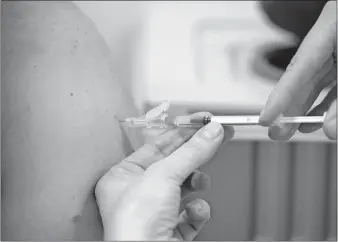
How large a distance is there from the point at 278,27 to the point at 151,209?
0.65 meters

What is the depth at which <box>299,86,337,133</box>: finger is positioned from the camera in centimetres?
59

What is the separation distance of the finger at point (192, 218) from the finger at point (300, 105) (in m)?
0.17

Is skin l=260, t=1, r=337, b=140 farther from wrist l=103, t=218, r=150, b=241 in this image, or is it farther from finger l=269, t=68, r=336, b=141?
wrist l=103, t=218, r=150, b=241

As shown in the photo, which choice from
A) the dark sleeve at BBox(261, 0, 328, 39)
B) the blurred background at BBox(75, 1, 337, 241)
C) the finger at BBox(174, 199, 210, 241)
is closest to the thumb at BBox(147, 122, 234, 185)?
the finger at BBox(174, 199, 210, 241)

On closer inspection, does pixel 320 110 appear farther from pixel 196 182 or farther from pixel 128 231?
pixel 128 231

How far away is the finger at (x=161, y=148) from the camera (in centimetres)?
59

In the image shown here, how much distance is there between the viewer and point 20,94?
0.56 m

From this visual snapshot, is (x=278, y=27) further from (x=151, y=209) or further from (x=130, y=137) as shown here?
(x=151, y=209)

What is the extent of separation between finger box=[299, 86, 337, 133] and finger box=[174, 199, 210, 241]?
0.68ft

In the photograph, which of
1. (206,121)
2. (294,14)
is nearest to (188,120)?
(206,121)

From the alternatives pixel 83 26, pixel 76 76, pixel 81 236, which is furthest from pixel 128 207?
pixel 83 26

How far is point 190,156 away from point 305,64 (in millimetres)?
230

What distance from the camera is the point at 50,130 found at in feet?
1.84

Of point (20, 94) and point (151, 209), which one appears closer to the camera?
point (151, 209)
